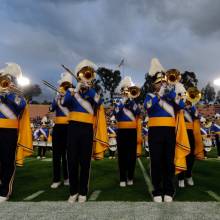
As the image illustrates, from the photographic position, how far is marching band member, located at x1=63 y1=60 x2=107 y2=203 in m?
6.18

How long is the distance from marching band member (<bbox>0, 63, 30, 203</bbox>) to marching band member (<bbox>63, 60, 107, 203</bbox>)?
98 cm

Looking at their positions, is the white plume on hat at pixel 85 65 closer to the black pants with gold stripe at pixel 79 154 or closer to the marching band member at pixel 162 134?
the black pants with gold stripe at pixel 79 154

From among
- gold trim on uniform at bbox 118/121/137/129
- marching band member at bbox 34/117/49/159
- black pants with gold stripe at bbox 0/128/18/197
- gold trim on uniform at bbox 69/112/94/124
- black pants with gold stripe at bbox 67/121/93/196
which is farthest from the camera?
marching band member at bbox 34/117/49/159

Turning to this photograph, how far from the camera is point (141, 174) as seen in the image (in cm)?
991

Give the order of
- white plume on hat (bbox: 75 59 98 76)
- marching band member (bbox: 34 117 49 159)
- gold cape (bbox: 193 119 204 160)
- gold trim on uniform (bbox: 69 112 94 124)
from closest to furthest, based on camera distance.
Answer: gold trim on uniform (bbox: 69 112 94 124) < white plume on hat (bbox: 75 59 98 76) < gold cape (bbox: 193 119 204 160) < marching band member (bbox: 34 117 49 159)

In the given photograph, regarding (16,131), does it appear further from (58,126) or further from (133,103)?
(133,103)

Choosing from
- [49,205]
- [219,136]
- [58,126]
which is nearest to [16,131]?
[58,126]

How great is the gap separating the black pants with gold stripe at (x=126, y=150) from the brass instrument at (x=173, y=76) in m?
2.13

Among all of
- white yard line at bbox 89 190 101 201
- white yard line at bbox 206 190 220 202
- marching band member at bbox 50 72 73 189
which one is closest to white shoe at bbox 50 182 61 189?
marching band member at bbox 50 72 73 189

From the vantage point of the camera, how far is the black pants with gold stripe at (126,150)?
315 inches

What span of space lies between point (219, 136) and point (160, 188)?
43.3 feet

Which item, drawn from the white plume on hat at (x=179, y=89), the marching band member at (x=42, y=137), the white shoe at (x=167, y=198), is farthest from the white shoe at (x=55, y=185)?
the marching band member at (x=42, y=137)

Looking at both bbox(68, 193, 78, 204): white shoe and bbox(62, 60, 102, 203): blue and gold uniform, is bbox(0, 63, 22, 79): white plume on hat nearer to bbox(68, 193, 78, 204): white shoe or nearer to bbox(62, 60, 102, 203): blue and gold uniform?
bbox(62, 60, 102, 203): blue and gold uniform

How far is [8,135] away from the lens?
21.3 ft
